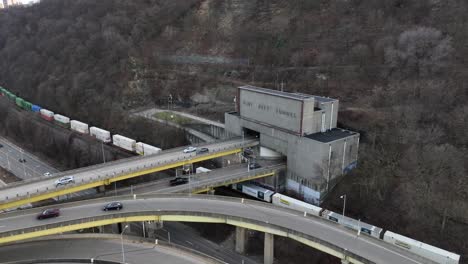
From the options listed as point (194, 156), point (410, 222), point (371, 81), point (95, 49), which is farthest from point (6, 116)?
point (410, 222)

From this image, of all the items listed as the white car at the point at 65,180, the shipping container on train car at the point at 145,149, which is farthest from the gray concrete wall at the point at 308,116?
the white car at the point at 65,180

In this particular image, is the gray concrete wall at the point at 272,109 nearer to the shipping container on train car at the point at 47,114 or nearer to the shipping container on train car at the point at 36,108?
the shipping container on train car at the point at 47,114

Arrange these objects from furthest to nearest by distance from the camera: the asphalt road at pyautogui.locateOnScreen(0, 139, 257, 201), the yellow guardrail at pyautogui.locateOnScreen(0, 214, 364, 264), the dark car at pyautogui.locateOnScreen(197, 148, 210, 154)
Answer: the dark car at pyautogui.locateOnScreen(197, 148, 210, 154)
the asphalt road at pyautogui.locateOnScreen(0, 139, 257, 201)
the yellow guardrail at pyautogui.locateOnScreen(0, 214, 364, 264)

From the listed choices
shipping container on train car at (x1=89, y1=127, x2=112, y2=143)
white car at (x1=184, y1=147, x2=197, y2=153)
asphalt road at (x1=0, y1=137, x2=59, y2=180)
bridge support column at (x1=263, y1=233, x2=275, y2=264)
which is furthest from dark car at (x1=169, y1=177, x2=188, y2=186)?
asphalt road at (x1=0, y1=137, x2=59, y2=180)

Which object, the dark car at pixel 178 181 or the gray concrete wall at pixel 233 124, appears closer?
the dark car at pixel 178 181

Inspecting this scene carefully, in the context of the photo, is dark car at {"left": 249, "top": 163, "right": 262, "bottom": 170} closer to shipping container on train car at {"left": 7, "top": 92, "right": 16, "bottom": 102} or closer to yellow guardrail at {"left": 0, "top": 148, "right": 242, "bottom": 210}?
yellow guardrail at {"left": 0, "top": 148, "right": 242, "bottom": 210}

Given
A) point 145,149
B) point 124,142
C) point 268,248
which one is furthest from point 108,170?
point 268,248

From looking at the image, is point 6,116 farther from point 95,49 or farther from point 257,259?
point 257,259
